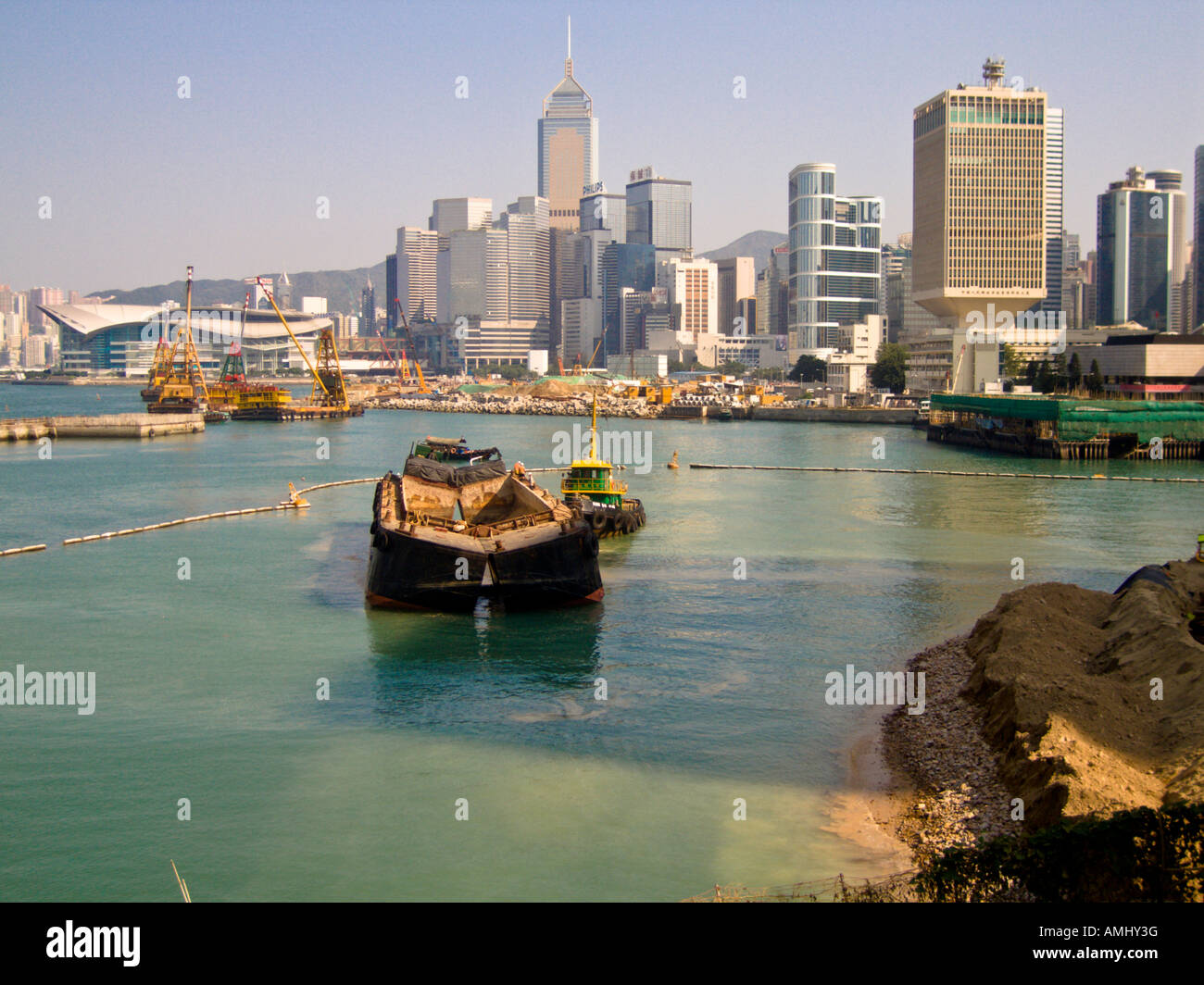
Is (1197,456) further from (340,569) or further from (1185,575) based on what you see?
(340,569)

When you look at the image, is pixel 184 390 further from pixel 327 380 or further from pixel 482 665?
pixel 482 665

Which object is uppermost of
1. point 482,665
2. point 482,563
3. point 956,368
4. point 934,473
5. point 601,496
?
point 956,368

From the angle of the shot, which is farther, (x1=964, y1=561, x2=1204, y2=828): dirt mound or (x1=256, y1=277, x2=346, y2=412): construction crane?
(x1=256, y1=277, x2=346, y2=412): construction crane

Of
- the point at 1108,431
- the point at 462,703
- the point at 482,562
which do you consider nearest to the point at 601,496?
the point at 482,562

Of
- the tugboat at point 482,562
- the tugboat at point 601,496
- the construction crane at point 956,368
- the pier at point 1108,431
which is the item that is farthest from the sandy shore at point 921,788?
the construction crane at point 956,368

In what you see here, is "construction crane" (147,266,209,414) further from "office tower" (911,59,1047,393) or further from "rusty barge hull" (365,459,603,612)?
"rusty barge hull" (365,459,603,612)

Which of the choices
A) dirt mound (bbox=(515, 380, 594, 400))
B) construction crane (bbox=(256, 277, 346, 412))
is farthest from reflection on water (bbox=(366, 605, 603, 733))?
dirt mound (bbox=(515, 380, 594, 400))
